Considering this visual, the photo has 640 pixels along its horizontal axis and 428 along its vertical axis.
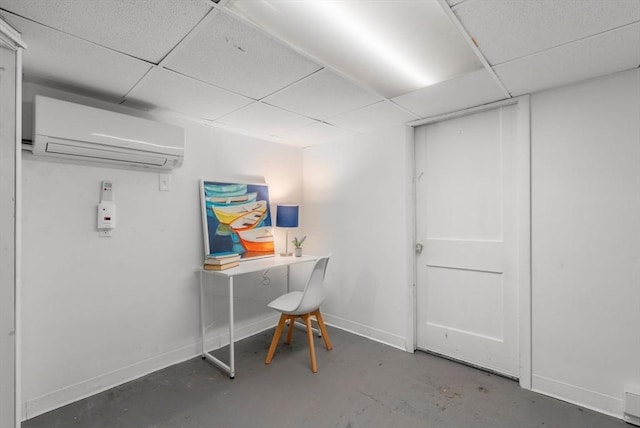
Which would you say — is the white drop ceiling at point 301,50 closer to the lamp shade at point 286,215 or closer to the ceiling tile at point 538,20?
the ceiling tile at point 538,20

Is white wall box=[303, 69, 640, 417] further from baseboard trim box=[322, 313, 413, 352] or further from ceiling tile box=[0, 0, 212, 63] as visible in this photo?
ceiling tile box=[0, 0, 212, 63]

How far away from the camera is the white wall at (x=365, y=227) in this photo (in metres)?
2.90

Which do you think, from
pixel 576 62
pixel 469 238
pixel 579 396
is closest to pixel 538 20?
pixel 576 62

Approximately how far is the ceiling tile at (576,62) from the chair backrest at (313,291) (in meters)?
1.92

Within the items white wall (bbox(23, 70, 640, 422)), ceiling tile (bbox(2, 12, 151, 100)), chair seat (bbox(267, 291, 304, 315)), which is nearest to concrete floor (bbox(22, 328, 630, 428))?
white wall (bbox(23, 70, 640, 422))

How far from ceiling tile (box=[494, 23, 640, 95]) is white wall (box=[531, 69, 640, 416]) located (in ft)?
0.50

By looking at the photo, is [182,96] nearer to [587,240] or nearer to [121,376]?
[121,376]

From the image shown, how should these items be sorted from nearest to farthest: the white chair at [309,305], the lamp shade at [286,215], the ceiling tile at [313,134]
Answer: the white chair at [309,305] < the ceiling tile at [313,134] < the lamp shade at [286,215]

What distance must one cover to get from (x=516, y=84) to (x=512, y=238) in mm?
1156

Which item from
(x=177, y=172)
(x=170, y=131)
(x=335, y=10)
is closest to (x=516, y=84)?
(x=335, y=10)

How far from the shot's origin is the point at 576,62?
5.69 ft

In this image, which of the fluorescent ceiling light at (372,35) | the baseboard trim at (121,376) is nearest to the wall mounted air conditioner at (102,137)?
the fluorescent ceiling light at (372,35)

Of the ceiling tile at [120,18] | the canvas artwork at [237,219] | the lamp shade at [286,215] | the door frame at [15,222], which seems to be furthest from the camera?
the lamp shade at [286,215]

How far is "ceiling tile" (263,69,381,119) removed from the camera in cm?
194
